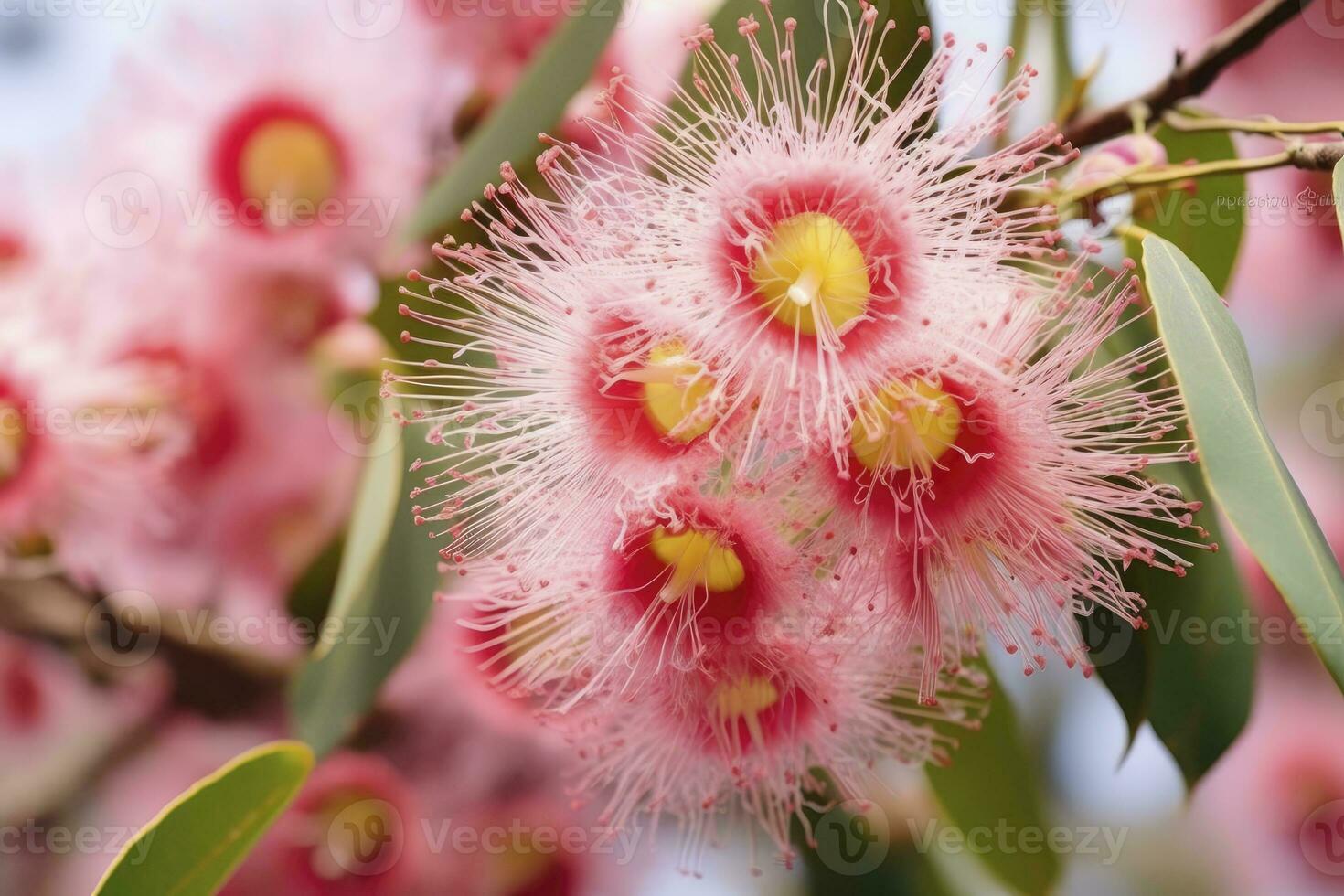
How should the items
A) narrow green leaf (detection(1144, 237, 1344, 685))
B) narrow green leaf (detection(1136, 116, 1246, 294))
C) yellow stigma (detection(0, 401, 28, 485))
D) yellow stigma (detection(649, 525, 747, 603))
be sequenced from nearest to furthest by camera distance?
narrow green leaf (detection(1144, 237, 1344, 685)) → yellow stigma (detection(649, 525, 747, 603)) → narrow green leaf (detection(1136, 116, 1246, 294)) → yellow stigma (detection(0, 401, 28, 485))

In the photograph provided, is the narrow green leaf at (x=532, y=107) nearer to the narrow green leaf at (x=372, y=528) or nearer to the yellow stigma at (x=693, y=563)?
the narrow green leaf at (x=372, y=528)

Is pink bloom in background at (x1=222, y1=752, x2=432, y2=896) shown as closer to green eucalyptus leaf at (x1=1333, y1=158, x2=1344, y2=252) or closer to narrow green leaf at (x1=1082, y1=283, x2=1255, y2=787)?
narrow green leaf at (x1=1082, y1=283, x2=1255, y2=787)

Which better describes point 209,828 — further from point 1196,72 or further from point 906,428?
point 1196,72

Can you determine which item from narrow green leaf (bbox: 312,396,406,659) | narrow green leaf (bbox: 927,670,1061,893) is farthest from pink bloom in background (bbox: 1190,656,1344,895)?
narrow green leaf (bbox: 312,396,406,659)

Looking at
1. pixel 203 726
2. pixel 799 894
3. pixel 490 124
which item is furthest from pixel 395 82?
pixel 799 894

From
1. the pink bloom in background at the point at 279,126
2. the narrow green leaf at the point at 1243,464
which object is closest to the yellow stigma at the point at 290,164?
the pink bloom in background at the point at 279,126

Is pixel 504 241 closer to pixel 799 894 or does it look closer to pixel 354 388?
pixel 354 388
